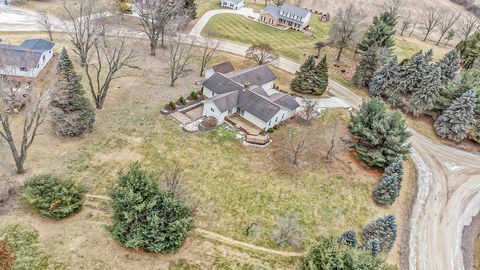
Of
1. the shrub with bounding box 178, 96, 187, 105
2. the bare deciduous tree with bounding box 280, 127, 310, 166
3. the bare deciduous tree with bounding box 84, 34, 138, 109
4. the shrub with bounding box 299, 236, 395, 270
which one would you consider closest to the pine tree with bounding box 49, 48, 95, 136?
the bare deciduous tree with bounding box 84, 34, 138, 109

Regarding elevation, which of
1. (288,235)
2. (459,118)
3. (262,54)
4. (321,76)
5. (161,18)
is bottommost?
(288,235)

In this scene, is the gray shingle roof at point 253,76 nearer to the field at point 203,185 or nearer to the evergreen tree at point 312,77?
the evergreen tree at point 312,77

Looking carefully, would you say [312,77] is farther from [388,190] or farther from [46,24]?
[46,24]

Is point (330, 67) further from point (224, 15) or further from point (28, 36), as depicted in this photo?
point (28, 36)

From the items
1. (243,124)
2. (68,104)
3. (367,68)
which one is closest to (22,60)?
(68,104)

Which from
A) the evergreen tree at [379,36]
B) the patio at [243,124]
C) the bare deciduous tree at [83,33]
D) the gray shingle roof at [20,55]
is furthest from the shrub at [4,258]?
the evergreen tree at [379,36]

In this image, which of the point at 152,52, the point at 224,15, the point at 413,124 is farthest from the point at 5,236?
the point at 224,15
